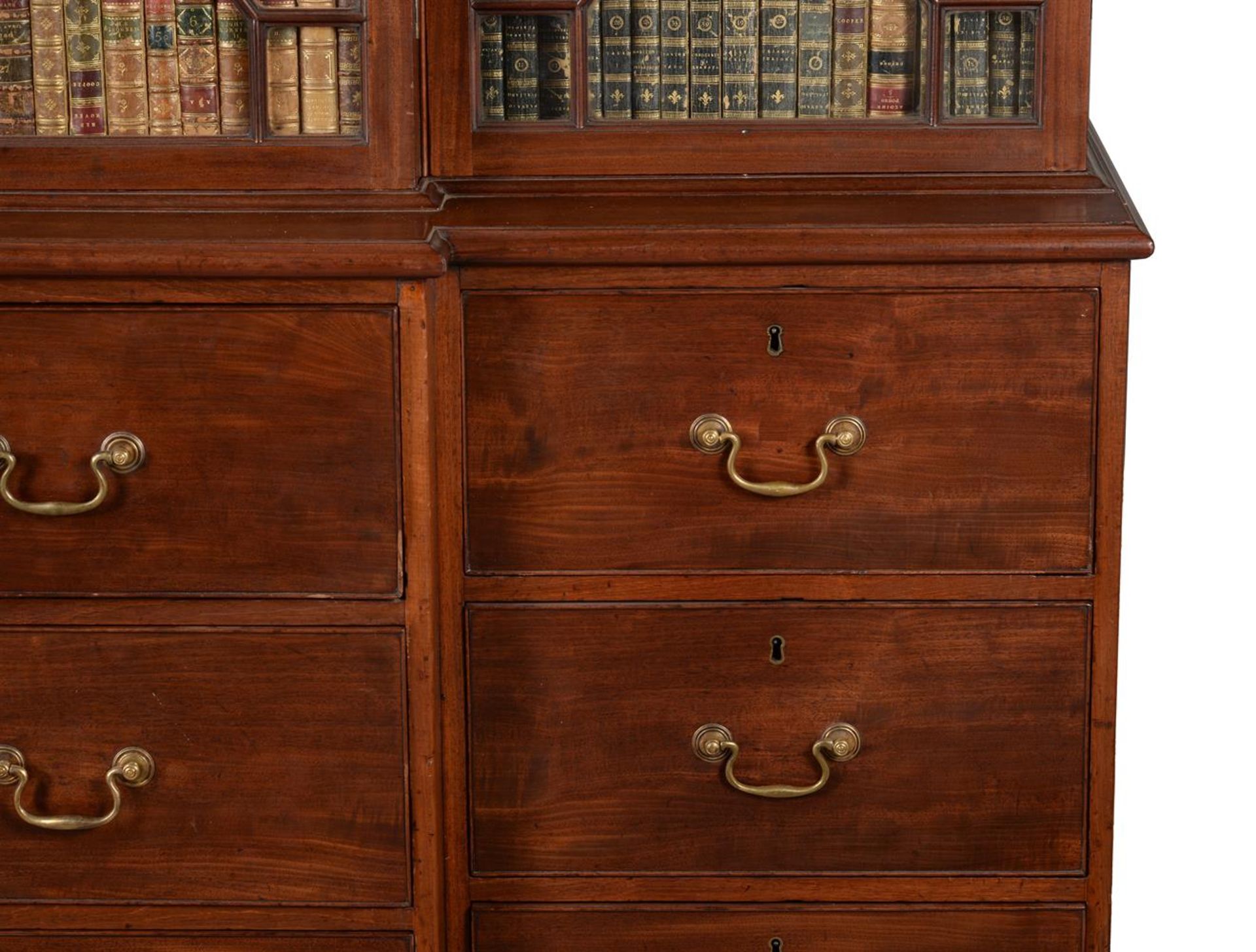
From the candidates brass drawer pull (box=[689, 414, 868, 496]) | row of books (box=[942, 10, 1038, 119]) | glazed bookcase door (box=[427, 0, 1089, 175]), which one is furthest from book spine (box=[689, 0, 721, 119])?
brass drawer pull (box=[689, 414, 868, 496])

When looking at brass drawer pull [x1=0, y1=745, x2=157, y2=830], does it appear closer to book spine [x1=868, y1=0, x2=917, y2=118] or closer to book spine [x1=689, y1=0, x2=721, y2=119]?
book spine [x1=689, y1=0, x2=721, y2=119]

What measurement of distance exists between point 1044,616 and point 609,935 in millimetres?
565

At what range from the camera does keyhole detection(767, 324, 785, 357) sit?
170 cm

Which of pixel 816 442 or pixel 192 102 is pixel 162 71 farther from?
pixel 816 442

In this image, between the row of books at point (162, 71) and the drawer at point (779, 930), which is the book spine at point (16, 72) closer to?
the row of books at point (162, 71)

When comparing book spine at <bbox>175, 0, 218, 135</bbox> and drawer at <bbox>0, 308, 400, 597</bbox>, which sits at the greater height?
book spine at <bbox>175, 0, 218, 135</bbox>

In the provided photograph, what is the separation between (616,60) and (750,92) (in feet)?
0.48

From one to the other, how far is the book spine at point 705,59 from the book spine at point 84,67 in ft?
1.99

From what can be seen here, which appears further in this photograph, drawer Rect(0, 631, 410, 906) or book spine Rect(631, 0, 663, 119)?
book spine Rect(631, 0, 663, 119)

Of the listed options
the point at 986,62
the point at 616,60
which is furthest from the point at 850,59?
the point at 616,60

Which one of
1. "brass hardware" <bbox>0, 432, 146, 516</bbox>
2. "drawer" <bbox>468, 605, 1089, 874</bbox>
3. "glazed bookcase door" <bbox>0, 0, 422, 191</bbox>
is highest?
"glazed bookcase door" <bbox>0, 0, 422, 191</bbox>

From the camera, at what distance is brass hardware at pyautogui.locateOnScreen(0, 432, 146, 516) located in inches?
63.9

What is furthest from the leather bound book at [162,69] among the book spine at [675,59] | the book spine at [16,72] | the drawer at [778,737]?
the drawer at [778,737]

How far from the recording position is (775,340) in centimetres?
170
